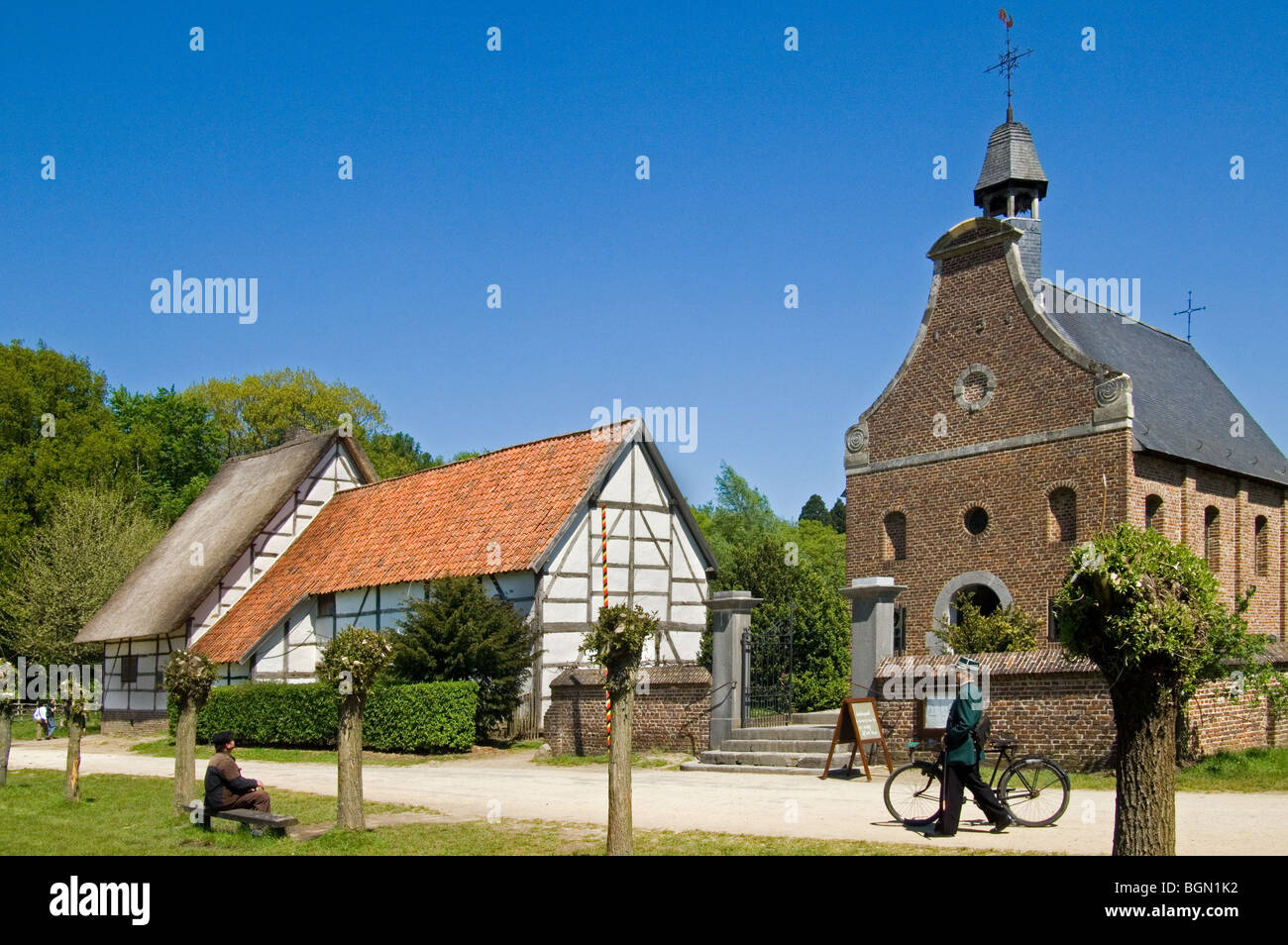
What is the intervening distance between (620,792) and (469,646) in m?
13.4

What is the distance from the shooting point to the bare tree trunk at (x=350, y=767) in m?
10.9

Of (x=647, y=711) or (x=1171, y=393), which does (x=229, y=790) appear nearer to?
(x=647, y=711)

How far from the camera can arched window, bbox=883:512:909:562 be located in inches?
1093

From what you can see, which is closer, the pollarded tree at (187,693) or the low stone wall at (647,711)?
the pollarded tree at (187,693)

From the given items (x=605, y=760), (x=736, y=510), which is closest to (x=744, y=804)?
(x=605, y=760)

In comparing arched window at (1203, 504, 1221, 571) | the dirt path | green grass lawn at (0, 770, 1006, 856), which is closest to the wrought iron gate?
the dirt path

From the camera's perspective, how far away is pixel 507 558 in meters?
24.3

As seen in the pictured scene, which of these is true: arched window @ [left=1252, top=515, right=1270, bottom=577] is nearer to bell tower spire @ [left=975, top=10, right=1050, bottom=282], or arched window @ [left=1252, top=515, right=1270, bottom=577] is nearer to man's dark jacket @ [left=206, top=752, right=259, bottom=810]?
bell tower spire @ [left=975, top=10, right=1050, bottom=282]

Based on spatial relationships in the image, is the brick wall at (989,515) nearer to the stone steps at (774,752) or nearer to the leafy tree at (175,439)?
the stone steps at (774,752)

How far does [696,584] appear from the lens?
2730cm

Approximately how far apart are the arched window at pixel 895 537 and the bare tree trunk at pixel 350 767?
18.4 metres

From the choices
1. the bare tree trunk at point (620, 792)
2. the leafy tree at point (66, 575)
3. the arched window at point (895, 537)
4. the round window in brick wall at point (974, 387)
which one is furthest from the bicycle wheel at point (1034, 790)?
the leafy tree at point (66, 575)
